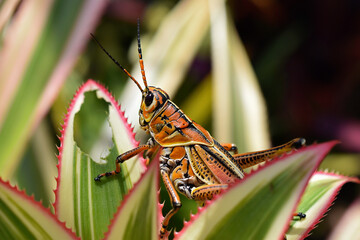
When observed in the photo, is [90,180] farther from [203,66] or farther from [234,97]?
[203,66]

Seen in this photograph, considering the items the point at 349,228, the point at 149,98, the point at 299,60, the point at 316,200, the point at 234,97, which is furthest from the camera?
the point at 299,60

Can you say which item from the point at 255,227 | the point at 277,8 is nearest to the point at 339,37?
the point at 277,8

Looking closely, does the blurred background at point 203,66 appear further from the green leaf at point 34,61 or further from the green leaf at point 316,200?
the green leaf at point 316,200

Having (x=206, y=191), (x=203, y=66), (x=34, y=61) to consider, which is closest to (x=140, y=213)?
(x=206, y=191)

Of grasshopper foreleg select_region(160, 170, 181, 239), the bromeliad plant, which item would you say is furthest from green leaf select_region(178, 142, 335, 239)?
grasshopper foreleg select_region(160, 170, 181, 239)

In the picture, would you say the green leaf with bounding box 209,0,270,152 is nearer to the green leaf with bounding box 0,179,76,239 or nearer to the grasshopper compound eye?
the grasshopper compound eye

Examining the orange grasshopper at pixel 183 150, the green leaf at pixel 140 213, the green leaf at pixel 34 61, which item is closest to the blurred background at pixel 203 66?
the green leaf at pixel 34 61
